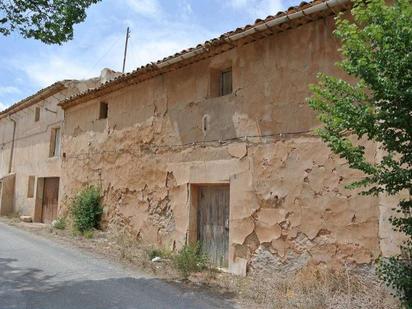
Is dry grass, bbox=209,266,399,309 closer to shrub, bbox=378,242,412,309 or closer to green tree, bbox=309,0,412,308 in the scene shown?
shrub, bbox=378,242,412,309

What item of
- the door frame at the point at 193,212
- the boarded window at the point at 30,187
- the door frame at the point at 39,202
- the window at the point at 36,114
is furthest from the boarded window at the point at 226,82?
the window at the point at 36,114

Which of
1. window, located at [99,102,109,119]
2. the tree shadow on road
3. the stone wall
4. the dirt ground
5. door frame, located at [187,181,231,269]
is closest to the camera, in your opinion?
the tree shadow on road

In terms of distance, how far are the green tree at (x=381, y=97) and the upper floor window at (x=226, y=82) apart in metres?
4.13

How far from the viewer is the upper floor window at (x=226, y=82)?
866cm

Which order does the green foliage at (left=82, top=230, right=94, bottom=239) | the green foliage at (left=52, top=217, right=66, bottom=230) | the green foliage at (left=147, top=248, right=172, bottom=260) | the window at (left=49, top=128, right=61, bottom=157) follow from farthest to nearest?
the window at (left=49, top=128, right=61, bottom=157) < the green foliage at (left=52, top=217, right=66, bottom=230) < the green foliage at (left=82, top=230, right=94, bottom=239) < the green foliage at (left=147, top=248, right=172, bottom=260)

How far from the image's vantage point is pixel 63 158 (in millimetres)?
14398

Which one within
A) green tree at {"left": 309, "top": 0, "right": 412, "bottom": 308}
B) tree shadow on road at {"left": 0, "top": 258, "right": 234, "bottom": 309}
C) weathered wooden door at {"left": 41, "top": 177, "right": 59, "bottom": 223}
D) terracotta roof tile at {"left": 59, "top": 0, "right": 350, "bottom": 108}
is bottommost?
tree shadow on road at {"left": 0, "top": 258, "right": 234, "bottom": 309}

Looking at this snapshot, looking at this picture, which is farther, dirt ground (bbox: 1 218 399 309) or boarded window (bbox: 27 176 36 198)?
boarded window (bbox: 27 176 36 198)

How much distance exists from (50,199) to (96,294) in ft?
35.5

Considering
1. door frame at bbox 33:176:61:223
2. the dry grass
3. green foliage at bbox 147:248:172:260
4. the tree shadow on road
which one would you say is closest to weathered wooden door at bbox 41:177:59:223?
door frame at bbox 33:176:61:223

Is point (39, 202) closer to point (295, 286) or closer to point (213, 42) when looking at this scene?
point (213, 42)

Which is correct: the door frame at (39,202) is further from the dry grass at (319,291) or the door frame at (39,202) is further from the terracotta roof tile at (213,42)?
the dry grass at (319,291)

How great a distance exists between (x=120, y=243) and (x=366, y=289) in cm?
642

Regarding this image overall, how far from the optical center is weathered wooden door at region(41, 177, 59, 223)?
50.1ft
